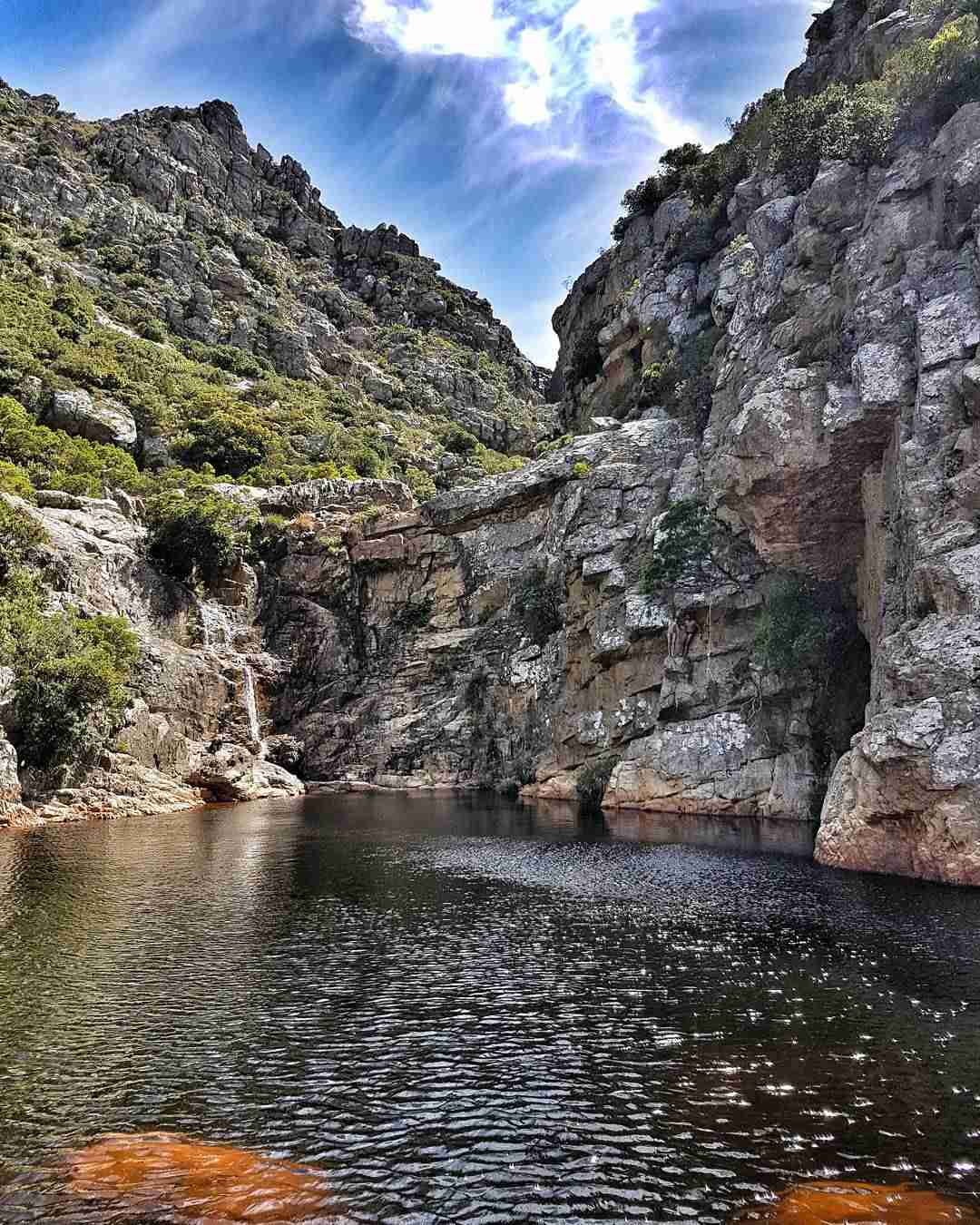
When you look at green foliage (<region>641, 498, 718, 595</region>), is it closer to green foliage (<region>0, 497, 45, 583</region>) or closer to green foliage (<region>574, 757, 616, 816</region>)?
green foliage (<region>574, 757, 616, 816</region>)

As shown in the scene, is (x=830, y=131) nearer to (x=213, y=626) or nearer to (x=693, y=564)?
(x=693, y=564)

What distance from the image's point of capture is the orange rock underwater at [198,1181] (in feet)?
25.7

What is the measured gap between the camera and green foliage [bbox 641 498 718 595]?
165ft

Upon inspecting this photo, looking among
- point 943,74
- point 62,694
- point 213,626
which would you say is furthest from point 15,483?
point 943,74

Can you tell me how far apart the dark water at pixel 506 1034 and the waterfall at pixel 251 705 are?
115ft

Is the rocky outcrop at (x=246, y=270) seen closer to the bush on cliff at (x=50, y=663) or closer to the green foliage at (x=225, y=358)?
the green foliage at (x=225, y=358)

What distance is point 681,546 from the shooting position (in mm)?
50969

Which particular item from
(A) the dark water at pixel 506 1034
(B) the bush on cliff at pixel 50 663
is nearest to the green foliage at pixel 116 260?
(B) the bush on cliff at pixel 50 663

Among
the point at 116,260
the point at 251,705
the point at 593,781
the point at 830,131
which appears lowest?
the point at 593,781

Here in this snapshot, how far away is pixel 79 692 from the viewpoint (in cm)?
4131

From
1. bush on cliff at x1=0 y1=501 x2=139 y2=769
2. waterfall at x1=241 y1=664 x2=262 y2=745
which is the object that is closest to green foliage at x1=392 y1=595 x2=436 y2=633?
waterfall at x1=241 y1=664 x2=262 y2=745

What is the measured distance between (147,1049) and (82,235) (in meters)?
122

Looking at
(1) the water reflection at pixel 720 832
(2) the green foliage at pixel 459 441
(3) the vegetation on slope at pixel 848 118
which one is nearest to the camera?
(1) the water reflection at pixel 720 832

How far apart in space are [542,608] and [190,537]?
99.8 ft
